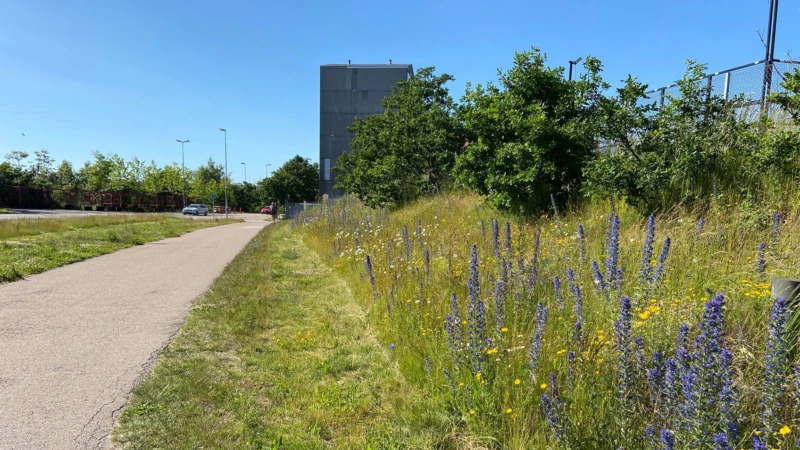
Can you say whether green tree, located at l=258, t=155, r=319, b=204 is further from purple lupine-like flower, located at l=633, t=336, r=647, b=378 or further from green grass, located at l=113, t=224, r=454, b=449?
purple lupine-like flower, located at l=633, t=336, r=647, b=378

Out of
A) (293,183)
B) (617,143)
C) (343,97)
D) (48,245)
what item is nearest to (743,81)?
(617,143)

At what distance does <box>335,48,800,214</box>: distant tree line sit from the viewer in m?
5.38

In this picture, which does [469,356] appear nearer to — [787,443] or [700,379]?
[700,379]

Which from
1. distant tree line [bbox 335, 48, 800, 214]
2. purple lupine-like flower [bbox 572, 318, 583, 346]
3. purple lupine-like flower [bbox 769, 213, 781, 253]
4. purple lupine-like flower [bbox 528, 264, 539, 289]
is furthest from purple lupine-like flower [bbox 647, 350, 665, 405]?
distant tree line [bbox 335, 48, 800, 214]

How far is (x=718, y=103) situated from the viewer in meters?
6.06

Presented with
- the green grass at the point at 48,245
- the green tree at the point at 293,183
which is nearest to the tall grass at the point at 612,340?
the green grass at the point at 48,245

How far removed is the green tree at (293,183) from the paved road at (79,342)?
68067 millimetres

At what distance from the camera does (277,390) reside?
3.61 meters

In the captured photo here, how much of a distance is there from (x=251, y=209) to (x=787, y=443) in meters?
95.1

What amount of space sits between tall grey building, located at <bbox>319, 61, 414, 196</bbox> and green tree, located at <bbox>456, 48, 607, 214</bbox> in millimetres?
44458

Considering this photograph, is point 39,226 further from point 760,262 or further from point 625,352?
point 760,262

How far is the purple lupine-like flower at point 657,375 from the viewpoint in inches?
86.7

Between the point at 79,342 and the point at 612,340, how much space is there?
535 cm

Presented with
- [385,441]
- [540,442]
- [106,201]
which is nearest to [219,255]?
[385,441]
